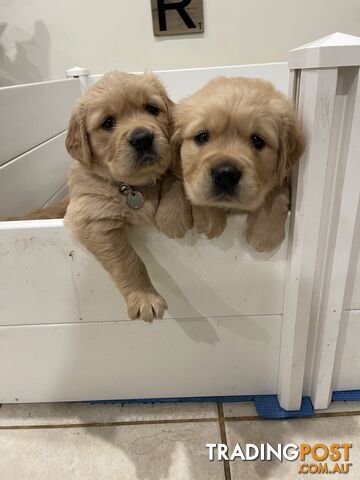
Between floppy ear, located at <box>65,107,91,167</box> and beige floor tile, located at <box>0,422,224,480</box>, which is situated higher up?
floppy ear, located at <box>65,107,91,167</box>

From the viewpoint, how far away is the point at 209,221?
994mm

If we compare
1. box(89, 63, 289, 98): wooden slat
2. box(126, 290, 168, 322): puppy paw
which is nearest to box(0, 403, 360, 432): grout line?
box(126, 290, 168, 322): puppy paw

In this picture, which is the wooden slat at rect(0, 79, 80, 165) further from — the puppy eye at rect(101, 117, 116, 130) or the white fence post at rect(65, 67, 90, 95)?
the puppy eye at rect(101, 117, 116, 130)

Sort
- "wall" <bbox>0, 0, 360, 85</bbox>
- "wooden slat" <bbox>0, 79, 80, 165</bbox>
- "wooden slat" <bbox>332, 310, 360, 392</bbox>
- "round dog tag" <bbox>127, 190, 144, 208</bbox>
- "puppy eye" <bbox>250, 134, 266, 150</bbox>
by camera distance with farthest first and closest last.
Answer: "wall" <bbox>0, 0, 360, 85</bbox>
"wooden slat" <bbox>0, 79, 80, 165</bbox>
"wooden slat" <bbox>332, 310, 360, 392</bbox>
"round dog tag" <bbox>127, 190, 144, 208</bbox>
"puppy eye" <bbox>250, 134, 266, 150</bbox>

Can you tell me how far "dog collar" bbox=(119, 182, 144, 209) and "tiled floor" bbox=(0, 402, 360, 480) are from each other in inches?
28.1

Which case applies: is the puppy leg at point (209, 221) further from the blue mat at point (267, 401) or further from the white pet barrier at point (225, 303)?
the blue mat at point (267, 401)

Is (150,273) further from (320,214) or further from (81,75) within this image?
(81,75)

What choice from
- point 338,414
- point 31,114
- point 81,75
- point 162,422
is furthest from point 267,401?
point 81,75

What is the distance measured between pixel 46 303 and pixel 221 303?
1.68ft

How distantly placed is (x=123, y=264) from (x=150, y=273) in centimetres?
11

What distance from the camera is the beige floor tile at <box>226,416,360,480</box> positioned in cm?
111

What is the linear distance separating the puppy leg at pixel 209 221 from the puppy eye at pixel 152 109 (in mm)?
342

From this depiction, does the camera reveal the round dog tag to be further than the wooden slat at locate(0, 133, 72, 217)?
No

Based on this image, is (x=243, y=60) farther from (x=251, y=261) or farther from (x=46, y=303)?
(x=46, y=303)
